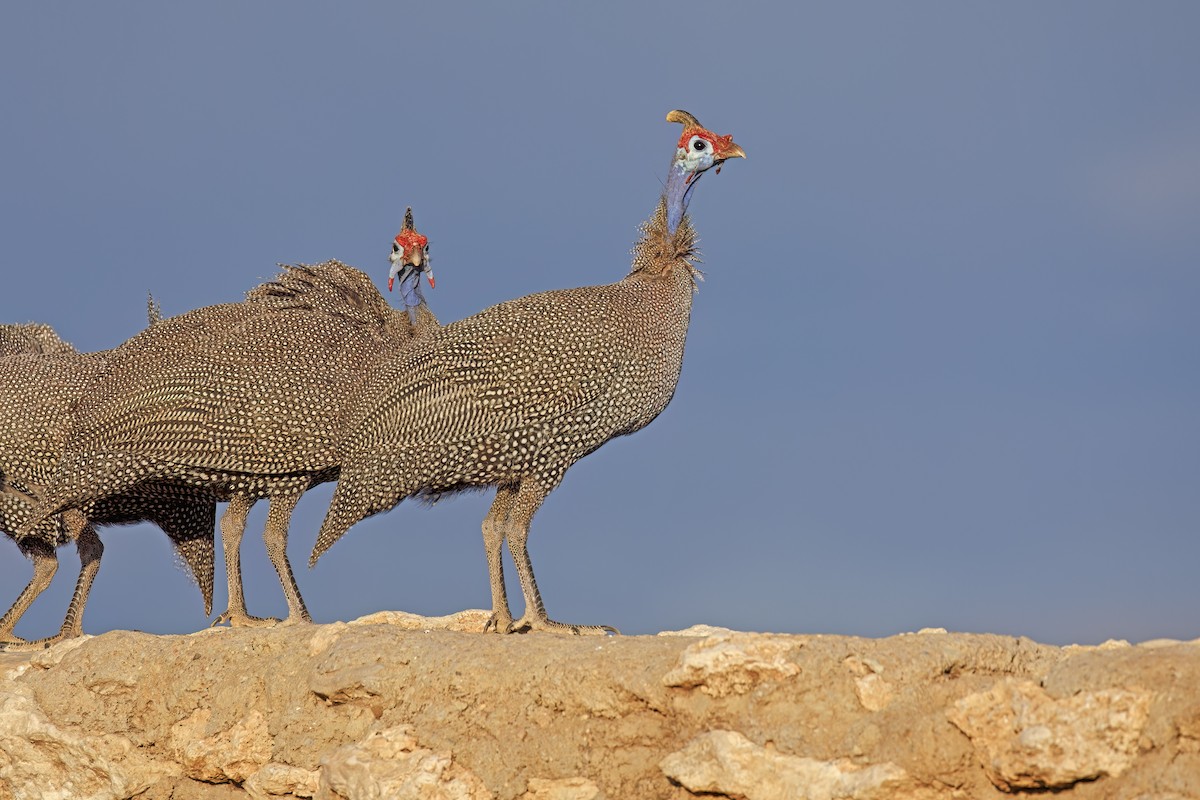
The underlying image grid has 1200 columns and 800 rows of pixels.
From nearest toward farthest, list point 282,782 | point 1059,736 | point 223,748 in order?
point 1059,736 → point 282,782 → point 223,748

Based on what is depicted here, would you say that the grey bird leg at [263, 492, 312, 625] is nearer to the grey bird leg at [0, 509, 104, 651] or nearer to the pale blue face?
the grey bird leg at [0, 509, 104, 651]

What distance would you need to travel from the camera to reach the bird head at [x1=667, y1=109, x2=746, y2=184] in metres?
11.0

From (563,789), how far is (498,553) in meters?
3.18

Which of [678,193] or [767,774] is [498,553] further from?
[767,774]

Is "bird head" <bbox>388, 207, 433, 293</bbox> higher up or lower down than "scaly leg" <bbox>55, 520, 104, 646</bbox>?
higher up

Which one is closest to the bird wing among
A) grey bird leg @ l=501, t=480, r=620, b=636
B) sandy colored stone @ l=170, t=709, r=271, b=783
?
grey bird leg @ l=501, t=480, r=620, b=636

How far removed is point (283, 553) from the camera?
1073 cm

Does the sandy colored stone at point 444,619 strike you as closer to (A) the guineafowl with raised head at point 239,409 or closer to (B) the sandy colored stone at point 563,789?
(A) the guineafowl with raised head at point 239,409

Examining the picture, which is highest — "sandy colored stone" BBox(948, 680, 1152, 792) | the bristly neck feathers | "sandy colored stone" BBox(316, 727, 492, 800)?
the bristly neck feathers

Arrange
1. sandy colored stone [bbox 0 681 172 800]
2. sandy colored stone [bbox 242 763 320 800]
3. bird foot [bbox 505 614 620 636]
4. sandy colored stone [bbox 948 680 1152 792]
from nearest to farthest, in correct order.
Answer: sandy colored stone [bbox 948 680 1152 792]
sandy colored stone [bbox 242 763 320 800]
sandy colored stone [bbox 0 681 172 800]
bird foot [bbox 505 614 620 636]

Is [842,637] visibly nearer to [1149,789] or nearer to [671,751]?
[671,751]

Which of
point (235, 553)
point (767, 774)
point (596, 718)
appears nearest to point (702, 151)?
point (235, 553)

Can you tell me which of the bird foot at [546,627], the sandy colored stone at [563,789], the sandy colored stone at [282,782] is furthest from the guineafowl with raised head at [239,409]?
the sandy colored stone at [563,789]

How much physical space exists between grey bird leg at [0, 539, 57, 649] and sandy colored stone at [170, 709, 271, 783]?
4.18m
